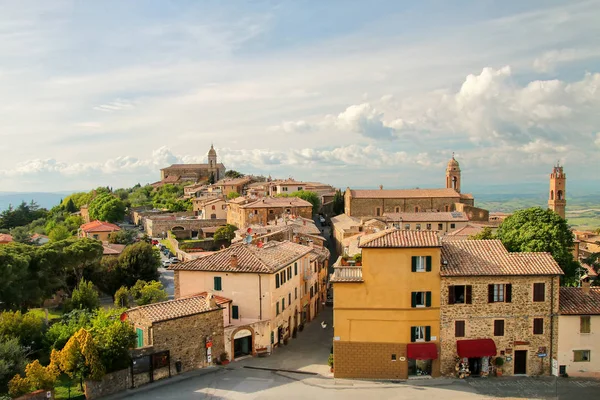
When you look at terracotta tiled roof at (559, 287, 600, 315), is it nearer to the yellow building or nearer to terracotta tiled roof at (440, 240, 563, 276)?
terracotta tiled roof at (440, 240, 563, 276)

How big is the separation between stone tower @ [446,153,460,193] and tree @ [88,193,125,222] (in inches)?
2359

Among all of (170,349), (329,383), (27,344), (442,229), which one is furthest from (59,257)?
(442,229)

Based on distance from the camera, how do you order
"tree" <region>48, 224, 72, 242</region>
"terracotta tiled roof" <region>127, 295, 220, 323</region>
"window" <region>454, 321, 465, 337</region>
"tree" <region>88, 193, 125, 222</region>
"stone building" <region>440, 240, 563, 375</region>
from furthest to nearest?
"tree" <region>88, 193, 125, 222</region>
"tree" <region>48, 224, 72, 242</region>
"window" <region>454, 321, 465, 337</region>
"stone building" <region>440, 240, 563, 375</region>
"terracotta tiled roof" <region>127, 295, 220, 323</region>

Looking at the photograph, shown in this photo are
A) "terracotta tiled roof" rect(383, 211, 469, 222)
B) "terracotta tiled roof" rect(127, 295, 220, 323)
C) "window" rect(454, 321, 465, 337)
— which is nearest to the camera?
"terracotta tiled roof" rect(127, 295, 220, 323)

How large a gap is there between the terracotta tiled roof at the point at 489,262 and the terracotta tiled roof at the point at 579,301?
78.6 inches

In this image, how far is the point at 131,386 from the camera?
24.9 m

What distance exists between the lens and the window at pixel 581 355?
26.9m

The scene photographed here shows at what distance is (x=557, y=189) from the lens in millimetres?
81250

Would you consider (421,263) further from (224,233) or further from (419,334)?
(224,233)

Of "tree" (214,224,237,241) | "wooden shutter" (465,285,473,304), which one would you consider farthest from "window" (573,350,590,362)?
"tree" (214,224,237,241)

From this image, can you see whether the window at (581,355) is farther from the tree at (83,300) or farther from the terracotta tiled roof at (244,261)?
the tree at (83,300)

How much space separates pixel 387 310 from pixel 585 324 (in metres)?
→ 10.0

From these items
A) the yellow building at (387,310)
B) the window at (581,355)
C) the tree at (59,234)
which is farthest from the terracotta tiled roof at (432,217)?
the yellow building at (387,310)

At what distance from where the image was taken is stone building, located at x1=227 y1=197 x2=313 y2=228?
7275 centimetres
